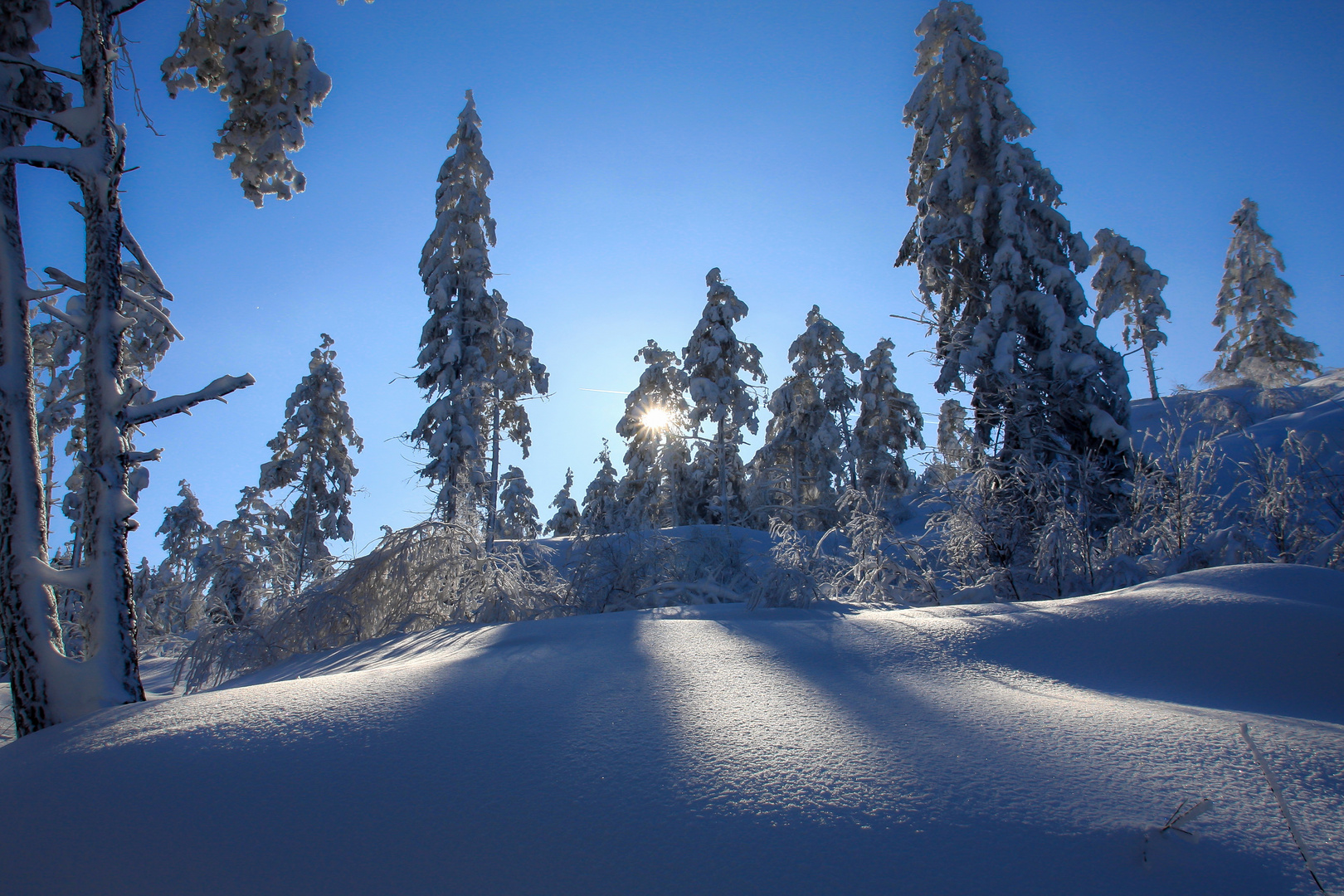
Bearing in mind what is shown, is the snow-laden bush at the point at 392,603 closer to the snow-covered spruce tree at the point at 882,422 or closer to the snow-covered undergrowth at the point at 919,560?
the snow-covered undergrowth at the point at 919,560

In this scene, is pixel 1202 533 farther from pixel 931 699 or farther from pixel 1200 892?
pixel 1200 892

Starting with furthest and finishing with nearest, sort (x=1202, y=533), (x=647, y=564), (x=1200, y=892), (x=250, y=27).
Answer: (x=647, y=564)
(x=1202, y=533)
(x=250, y=27)
(x=1200, y=892)

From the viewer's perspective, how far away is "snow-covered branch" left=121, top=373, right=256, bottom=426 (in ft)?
13.2

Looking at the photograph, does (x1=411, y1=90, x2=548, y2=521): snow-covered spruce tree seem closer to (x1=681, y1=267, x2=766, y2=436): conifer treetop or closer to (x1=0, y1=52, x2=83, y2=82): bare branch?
(x1=681, y1=267, x2=766, y2=436): conifer treetop

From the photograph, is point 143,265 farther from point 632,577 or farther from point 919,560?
point 919,560

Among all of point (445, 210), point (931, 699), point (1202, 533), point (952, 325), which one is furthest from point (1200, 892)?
point (445, 210)

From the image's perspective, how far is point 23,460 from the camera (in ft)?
12.0

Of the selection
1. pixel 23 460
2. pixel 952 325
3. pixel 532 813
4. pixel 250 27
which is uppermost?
pixel 250 27

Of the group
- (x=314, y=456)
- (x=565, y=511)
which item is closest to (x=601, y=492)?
(x=565, y=511)

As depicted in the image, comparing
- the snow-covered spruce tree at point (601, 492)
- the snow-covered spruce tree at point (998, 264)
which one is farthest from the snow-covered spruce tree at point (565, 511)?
the snow-covered spruce tree at point (998, 264)

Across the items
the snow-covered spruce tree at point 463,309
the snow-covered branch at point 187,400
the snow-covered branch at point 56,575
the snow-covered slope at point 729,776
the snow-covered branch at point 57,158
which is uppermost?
the snow-covered spruce tree at point 463,309

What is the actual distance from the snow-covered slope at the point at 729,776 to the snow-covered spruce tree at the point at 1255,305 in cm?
3843

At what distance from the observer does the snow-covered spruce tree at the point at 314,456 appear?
24500 mm

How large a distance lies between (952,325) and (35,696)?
12715 mm
